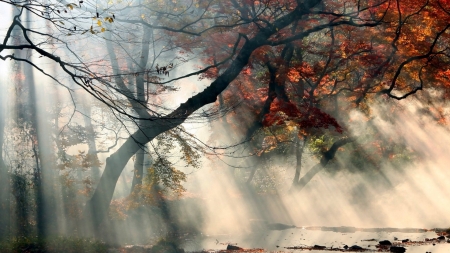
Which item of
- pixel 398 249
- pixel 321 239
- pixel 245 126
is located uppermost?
pixel 245 126

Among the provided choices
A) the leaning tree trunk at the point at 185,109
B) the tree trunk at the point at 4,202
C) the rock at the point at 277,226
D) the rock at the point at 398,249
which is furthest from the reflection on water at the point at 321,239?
the tree trunk at the point at 4,202

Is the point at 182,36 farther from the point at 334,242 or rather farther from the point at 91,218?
the point at 334,242

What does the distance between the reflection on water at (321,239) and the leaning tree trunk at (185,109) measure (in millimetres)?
3854

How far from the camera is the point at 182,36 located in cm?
1764

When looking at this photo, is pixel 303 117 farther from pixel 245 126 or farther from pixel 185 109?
pixel 185 109

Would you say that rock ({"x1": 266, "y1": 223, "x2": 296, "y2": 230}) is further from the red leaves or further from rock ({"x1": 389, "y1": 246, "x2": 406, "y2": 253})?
rock ({"x1": 389, "y1": 246, "x2": 406, "y2": 253})

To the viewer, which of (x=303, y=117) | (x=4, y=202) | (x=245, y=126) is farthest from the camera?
(x=245, y=126)

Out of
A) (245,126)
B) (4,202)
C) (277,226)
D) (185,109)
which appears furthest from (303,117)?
(4,202)

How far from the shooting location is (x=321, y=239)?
53.6ft

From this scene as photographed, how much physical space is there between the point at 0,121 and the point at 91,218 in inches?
257

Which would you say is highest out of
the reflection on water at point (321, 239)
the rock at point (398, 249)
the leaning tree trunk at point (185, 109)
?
the leaning tree trunk at point (185, 109)

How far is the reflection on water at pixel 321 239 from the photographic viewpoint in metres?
13.1

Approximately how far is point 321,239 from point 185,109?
8269 millimetres

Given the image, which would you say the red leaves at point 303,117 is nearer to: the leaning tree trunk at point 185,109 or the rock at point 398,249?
the leaning tree trunk at point 185,109
